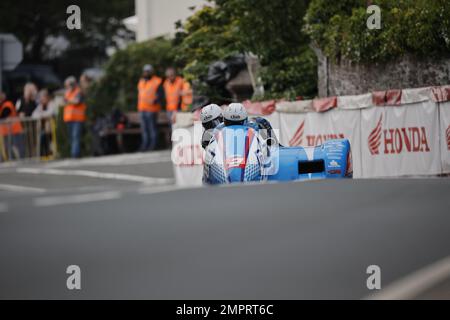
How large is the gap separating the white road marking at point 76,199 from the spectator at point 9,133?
535 cm

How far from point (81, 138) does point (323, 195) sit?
7.66 m

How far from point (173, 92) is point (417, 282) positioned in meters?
17.1

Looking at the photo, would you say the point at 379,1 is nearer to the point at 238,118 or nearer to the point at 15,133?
the point at 238,118

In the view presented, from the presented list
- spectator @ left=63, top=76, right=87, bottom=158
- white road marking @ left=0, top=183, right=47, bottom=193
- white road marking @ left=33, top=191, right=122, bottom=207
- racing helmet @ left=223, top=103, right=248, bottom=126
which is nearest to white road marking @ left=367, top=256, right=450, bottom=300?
racing helmet @ left=223, top=103, right=248, bottom=126

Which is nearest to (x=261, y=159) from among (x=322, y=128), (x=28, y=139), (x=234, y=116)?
(x=234, y=116)

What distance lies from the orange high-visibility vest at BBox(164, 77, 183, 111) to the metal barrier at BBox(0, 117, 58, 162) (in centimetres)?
289

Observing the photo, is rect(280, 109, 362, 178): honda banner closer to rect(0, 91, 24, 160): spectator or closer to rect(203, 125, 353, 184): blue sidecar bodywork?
rect(203, 125, 353, 184): blue sidecar bodywork

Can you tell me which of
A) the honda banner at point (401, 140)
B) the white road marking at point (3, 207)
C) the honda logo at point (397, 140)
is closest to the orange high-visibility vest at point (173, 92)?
the white road marking at point (3, 207)

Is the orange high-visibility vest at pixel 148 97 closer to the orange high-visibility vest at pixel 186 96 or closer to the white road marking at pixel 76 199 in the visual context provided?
the orange high-visibility vest at pixel 186 96

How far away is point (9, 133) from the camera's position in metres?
27.1

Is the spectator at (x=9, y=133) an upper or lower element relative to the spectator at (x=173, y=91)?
lower

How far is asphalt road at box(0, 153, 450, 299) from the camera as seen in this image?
34.3 ft

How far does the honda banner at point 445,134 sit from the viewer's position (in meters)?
17.4

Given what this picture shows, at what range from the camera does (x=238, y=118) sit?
14.0 metres
